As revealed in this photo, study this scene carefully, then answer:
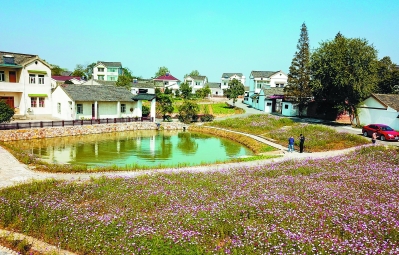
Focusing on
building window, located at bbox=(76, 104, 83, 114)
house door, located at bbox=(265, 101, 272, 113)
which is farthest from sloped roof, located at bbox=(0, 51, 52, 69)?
house door, located at bbox=(265, 101, 272, 113)

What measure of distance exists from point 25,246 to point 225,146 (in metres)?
24.1

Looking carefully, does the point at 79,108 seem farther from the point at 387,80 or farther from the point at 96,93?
the point at 387,80

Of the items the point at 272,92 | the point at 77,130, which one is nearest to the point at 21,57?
the point at 77,130

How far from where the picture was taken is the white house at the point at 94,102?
128 feet

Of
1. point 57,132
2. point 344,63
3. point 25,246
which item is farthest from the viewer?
point 344,63

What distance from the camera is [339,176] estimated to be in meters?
15.5

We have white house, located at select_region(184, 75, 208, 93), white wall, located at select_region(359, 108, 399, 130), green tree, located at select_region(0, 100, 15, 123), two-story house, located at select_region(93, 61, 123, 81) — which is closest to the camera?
green tree, located at select_region(0, 100, 15, 123)

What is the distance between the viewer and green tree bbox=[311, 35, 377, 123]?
36.6 meters

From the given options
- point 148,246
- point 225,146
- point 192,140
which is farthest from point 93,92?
point 148,246

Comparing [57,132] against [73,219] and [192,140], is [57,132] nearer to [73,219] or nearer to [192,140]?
[192,140]

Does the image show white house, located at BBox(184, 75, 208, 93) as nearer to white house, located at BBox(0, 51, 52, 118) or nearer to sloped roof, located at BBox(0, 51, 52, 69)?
white house, located at BBox(0, 51, 52, 118)

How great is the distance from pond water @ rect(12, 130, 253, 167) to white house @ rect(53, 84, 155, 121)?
5.60 meters

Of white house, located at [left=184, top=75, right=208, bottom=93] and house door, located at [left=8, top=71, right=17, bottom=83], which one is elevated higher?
white house, located at [left=184, top=75, right=208, bottom=93]

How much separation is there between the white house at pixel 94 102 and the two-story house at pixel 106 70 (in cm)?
5253
